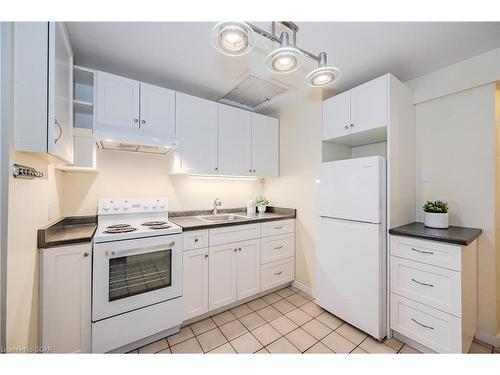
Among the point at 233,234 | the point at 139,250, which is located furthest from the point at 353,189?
the point at 139,250

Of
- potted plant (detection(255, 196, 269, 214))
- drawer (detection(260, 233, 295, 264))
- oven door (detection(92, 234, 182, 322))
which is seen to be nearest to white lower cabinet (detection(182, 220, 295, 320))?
drawer (detection(260, 233, 295, 264))

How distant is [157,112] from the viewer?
2039 mm

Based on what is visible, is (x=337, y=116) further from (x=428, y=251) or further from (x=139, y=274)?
(x=139, y=274)

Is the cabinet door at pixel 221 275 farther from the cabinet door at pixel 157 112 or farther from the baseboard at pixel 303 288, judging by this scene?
the cabinet door at pixel 157 112

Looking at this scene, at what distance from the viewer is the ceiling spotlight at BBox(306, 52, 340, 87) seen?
142 centimetres

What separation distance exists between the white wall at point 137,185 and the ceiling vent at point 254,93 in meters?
Result: 1.08

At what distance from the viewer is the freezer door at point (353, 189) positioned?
1.73 metres

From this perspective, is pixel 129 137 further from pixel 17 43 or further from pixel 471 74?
pixel 471 74

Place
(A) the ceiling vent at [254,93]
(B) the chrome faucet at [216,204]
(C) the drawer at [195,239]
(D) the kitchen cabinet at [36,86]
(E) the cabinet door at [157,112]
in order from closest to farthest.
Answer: (D) the kitchen cabinet at [36,86]
(C) the drawer at [195,239]
(E) the cabinet door at [157,112]
(A) the ceiling vent at [254,93]
(B) the chrome faucet at [216,204]

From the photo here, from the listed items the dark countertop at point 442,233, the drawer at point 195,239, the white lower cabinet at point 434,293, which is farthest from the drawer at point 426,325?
the drawer at point 195,239

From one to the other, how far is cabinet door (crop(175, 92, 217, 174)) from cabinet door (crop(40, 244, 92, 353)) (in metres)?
1.16

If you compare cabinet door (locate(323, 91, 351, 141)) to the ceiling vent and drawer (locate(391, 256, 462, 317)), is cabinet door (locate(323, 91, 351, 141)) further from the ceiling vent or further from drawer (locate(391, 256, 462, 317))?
drawer (locate(391, 256, 462, 317))

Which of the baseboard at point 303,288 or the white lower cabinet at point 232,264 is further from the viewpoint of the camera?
the baseboard at point 303,288

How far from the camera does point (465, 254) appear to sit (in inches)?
57.5
